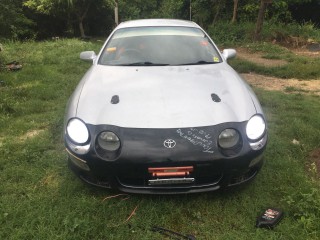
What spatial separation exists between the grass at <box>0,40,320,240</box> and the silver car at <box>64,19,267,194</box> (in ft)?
0.70

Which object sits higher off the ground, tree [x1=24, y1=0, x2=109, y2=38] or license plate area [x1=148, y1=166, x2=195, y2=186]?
license plate area [x1=148, y1=166, x2=195, y2=186]

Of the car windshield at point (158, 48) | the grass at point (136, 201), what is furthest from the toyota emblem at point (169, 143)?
the car windshield at point (158, 48)

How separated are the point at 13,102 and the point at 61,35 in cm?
1849

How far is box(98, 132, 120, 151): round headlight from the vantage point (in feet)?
8.50

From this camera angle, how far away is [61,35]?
22594 mm

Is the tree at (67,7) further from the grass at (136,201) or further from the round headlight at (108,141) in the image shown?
the round headlight at (108,141)

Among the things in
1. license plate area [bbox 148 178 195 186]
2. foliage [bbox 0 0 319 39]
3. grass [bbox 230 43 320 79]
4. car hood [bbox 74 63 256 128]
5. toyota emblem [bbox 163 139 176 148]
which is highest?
car hood [bbox 74 63 256 128]

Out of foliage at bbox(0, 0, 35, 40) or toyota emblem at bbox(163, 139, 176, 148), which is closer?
toyota emblem at bbox(163, 139, 176, 148)

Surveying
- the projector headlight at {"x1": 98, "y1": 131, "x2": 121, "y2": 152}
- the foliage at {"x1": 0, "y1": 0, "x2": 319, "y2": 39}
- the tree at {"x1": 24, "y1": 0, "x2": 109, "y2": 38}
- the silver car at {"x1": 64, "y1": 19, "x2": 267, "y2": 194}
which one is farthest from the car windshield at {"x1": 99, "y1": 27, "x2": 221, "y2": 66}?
the tree at {"x1": 24, "y1": 0, "x2": 109, "y2": 38}

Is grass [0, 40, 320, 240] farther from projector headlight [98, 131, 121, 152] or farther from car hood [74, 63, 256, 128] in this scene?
car hood [74, 63, 256, 128]

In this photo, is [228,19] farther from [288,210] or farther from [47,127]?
[288,210]

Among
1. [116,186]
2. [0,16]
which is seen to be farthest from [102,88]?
[0,16]

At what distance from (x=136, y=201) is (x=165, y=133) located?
67cm

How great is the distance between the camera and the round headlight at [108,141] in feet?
8.50
